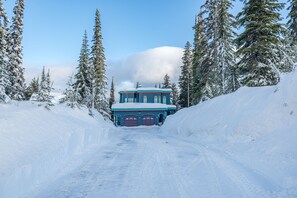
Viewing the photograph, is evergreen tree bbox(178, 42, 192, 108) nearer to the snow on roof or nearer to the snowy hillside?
the snow on roof

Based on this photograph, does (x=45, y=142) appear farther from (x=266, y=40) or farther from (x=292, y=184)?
(x=266, y=40)

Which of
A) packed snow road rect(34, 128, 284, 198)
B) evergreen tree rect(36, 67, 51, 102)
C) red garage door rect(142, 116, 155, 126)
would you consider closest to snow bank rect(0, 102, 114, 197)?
packed snow road rect(34, 128, 284, 198)

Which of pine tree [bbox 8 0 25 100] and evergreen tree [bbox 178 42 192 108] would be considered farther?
evergreen tree [bbox 178 42 192 108]

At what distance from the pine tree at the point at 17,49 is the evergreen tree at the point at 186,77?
99.6 ft

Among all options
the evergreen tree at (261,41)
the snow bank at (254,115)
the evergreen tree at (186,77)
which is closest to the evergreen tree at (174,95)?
the evergreen tree at (186,77)

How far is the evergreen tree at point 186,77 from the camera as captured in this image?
47.9m

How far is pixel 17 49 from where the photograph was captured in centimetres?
2836

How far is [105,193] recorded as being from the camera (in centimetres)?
493

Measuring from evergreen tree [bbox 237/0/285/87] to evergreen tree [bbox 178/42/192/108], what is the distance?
93.7 ft

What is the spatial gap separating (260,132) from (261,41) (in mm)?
10122

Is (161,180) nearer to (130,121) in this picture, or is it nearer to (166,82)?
(130,121)

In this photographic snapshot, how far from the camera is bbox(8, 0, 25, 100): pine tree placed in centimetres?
2753

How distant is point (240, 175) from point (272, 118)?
5.49 meters

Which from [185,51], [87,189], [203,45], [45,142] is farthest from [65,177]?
[185,51]
